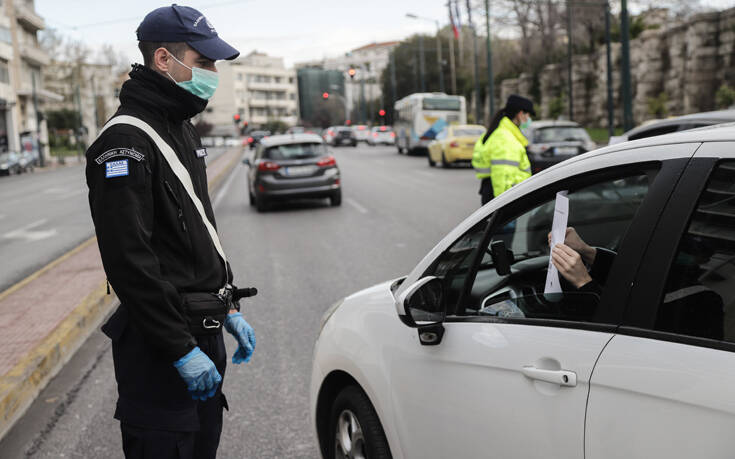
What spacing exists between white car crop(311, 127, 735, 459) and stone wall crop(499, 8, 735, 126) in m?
31.2

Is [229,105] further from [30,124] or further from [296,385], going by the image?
[296,385]

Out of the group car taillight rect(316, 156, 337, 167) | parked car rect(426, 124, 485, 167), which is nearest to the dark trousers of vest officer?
car taillight rect(316, 156, 337, 167)

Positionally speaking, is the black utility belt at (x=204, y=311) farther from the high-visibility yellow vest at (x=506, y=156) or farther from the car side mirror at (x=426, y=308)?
the high-visibility yellow vest at (x=506, y=156)

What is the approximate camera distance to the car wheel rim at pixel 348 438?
9.98 ft

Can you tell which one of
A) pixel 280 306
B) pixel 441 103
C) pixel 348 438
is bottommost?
Result: pixel 280 306

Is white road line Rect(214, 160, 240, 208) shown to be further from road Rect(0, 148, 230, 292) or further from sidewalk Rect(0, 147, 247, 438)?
sidewalk Rect(0, 147, 247, 438)

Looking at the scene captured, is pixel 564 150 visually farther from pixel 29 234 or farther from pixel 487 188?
pixel 29 234

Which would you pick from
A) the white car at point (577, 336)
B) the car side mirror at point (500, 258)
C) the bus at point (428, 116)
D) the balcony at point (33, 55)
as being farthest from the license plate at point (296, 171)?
the balcony at point (33, 55)

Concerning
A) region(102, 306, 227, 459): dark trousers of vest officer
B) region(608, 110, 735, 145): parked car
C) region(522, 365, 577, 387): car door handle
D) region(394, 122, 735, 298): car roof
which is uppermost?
region(608, 110, 735, 145): parked car

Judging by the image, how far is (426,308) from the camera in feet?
8.87

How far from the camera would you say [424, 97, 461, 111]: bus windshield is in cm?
3771

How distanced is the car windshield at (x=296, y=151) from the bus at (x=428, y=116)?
21.6 m

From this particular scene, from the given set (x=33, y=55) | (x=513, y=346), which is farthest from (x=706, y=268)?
(x=33, y=55)

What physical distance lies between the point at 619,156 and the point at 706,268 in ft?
1.38
